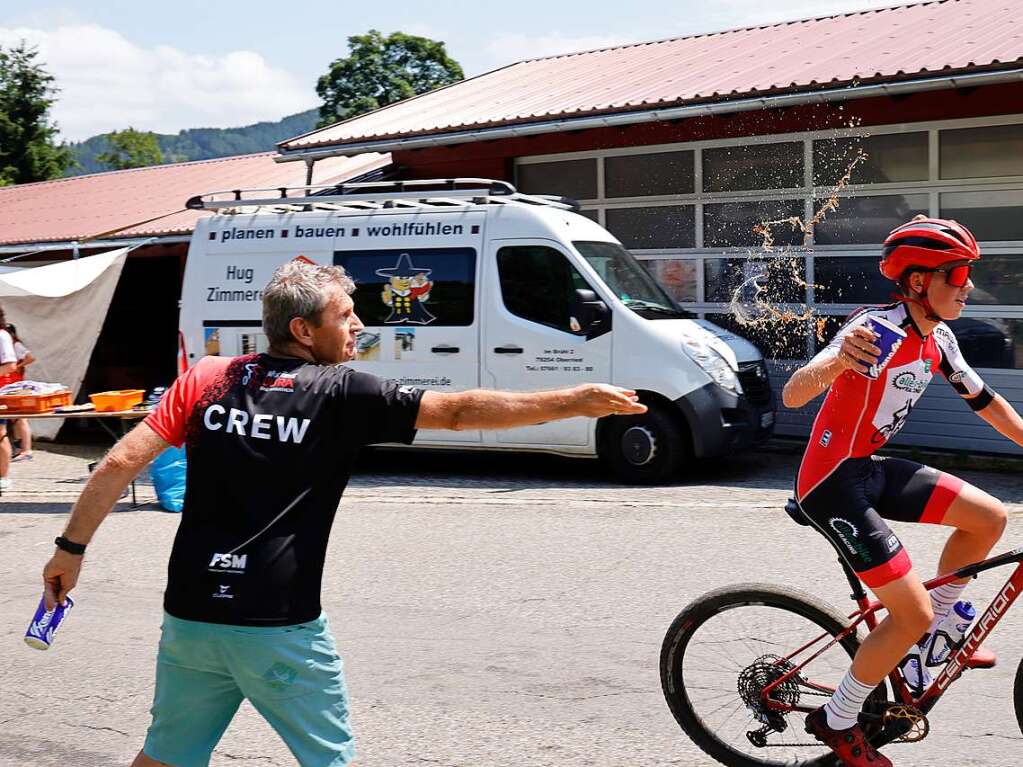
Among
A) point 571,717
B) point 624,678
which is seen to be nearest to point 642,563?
point 624,678

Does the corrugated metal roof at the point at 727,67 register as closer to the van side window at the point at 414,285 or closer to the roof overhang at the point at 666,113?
the roof overhang at the point at 666,113

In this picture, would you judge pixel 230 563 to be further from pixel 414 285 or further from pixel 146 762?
pixel 414 285

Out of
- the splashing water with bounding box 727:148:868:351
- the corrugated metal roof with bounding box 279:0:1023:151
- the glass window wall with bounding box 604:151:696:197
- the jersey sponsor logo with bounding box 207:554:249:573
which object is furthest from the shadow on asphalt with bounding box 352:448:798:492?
the jersey sponsor logo with bounding box 207:554:249:573

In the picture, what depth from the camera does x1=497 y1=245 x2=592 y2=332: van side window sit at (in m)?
10.7

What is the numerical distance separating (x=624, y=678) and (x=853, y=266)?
8523 mm

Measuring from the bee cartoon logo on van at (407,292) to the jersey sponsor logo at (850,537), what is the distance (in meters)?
7.69

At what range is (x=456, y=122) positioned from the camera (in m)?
14.8

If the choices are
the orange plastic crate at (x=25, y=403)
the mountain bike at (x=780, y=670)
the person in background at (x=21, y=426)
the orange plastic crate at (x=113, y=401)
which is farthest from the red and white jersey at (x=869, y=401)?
the person in background at (x=21, y=426)

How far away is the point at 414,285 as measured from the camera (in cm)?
1127

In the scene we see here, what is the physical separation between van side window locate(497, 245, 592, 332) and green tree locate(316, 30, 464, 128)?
148ft

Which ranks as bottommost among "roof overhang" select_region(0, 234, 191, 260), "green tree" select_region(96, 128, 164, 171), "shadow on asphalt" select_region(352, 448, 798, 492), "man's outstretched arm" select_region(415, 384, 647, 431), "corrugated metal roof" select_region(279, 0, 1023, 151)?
"shadow on asphalt" select_region(352, 448, 798, 492)

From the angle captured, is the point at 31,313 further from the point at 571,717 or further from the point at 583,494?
the point at 571,717

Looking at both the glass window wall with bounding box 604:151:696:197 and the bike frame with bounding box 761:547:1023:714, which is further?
the glass window wall with bounding box 604:151:696:197

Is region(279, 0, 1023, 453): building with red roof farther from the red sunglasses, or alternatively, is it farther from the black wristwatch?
the black wristwatch
